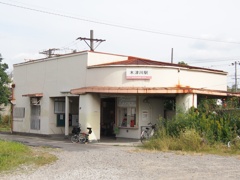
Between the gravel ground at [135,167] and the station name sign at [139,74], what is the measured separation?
6.47m

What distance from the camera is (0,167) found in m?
12.6

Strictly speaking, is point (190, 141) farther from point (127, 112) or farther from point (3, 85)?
point (3, 85)

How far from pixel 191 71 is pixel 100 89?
5.45 metres

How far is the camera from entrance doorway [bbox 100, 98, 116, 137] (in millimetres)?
27280

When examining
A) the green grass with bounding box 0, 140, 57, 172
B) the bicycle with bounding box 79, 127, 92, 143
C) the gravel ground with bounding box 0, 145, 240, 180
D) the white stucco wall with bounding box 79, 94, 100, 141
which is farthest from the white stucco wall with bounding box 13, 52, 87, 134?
the gravel ground with bounding box 0, 145, 240, 180

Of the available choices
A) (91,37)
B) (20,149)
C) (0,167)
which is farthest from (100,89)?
(91,37)

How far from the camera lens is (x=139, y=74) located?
73.2ft

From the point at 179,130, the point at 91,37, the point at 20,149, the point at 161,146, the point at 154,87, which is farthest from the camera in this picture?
the point at 91,37

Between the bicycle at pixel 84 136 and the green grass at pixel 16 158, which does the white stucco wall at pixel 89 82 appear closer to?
the bicycle at pixel 84 136

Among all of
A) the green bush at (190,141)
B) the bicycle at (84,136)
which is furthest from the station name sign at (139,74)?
the green bush at (190,141)

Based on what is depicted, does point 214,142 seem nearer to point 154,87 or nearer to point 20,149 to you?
point 154,87

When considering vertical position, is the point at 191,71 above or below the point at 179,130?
above

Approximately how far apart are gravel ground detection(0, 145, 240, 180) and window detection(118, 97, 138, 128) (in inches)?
322

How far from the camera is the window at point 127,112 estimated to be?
2488cm
